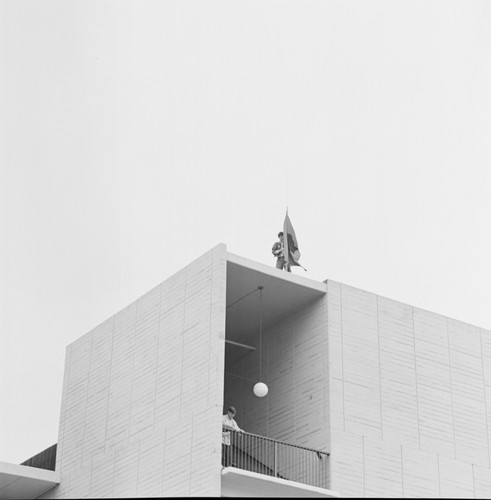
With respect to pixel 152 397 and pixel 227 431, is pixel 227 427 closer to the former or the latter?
pixel 227 431

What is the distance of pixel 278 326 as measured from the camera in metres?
29.2

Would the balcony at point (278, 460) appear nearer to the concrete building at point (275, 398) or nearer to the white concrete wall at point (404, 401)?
the concrete building at point (275, 398)

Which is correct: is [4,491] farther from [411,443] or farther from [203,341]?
[411,443]

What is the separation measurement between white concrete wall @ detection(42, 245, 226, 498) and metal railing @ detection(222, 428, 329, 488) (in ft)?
3.17

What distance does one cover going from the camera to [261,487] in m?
25.0

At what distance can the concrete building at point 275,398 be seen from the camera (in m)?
25.8

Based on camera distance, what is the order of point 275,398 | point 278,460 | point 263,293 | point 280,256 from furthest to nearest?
1. point 280,256
2. point 275,398
3. point 263,293
4. point 278,460

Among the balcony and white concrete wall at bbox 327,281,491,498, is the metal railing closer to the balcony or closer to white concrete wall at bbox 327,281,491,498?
the balcony

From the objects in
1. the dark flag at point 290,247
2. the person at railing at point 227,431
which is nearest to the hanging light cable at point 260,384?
the person at railing at point 227,431

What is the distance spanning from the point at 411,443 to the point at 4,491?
1010 cm

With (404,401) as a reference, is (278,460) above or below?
below

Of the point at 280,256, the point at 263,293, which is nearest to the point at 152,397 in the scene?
the point at 263,293

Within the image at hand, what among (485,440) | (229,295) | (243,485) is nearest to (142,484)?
(243,485)

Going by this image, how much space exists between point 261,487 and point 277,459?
223cm
